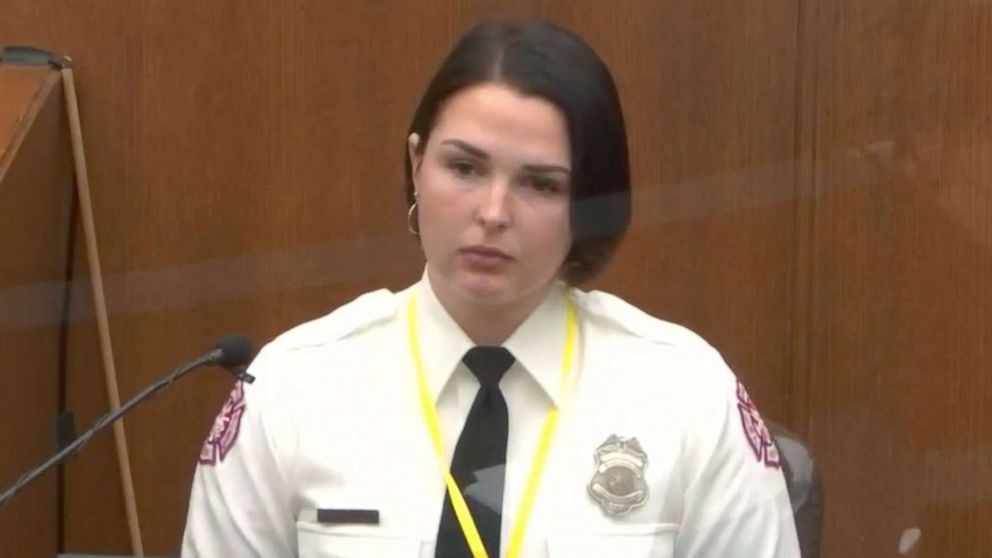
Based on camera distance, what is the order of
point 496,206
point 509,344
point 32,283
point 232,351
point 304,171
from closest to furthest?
point 232,351 → point 496,206 → point 509,344 → point 32,283 → point 304,171

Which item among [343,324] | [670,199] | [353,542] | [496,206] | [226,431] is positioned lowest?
[353,542]

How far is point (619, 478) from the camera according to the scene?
1392 mm

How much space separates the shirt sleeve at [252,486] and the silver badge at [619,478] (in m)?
0.31

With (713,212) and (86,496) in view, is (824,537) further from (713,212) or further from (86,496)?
(86,496)

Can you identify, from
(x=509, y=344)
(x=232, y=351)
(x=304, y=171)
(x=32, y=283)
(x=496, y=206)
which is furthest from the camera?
(x=304, y=171)

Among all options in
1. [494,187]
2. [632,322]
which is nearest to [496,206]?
[494,187]

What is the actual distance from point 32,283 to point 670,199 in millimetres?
956

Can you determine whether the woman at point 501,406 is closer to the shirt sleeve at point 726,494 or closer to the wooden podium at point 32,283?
the shirt sleeve at point 726,494

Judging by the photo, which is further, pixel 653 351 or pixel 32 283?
pixel 32 283

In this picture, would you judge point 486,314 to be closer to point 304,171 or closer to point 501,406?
Answer: point 501,406

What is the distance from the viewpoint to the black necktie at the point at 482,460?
4.48ft

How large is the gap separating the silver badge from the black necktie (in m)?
0.10

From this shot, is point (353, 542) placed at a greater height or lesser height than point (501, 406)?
lesser

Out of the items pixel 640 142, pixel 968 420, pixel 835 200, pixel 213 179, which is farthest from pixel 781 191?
pixel 213 179
